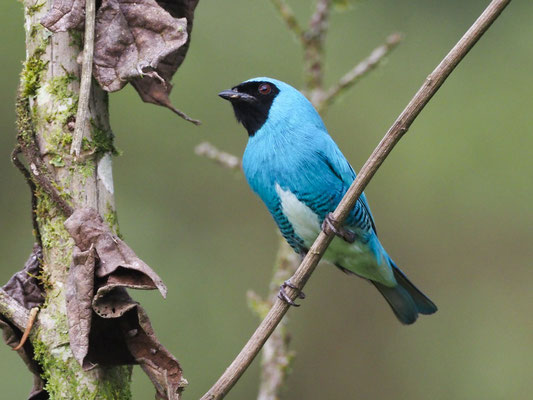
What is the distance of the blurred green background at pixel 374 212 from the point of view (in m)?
6.86

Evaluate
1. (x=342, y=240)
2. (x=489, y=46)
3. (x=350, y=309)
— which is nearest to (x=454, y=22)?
(x=489, y=46)

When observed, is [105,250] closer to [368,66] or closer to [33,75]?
[33,75]

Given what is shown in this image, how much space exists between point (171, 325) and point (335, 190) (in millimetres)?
3207

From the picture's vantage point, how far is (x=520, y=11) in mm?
8680

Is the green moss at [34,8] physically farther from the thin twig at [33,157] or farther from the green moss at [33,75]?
the thin twig at [33,157]

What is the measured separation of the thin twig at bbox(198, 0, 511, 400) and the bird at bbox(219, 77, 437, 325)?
1.16 m

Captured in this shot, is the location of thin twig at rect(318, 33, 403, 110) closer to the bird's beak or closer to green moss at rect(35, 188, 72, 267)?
the bird's beak

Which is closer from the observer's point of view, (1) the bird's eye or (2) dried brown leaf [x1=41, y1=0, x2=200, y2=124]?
(2) dried brown leaf [x1=41, y1=0, x2=200, y2=124]

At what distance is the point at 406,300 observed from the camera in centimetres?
428

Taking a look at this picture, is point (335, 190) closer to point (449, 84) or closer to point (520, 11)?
point (449, 84)

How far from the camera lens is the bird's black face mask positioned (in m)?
3.93

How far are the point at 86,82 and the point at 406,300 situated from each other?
94.5 inches

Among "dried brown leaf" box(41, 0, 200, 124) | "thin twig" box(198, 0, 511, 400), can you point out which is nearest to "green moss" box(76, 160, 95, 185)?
"dried brown leaf" box(41, 0, 200, 124)

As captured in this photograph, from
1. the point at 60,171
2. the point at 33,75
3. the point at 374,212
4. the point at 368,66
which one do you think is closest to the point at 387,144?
the point at 60,171
